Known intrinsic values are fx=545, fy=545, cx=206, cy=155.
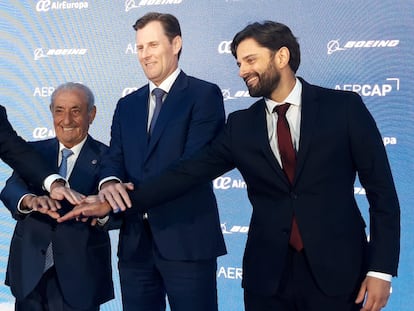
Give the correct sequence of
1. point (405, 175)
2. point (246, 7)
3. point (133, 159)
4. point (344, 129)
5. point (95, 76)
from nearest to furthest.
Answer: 1. point (344, 129)
2. point (133, 159)
3. point (405, 175)
4. point (246, 7)
5. point (95, 76)

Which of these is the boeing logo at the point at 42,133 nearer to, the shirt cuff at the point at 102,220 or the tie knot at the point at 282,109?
the shirt cuff at the point at 102,220

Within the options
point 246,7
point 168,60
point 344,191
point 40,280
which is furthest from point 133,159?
point 246,7

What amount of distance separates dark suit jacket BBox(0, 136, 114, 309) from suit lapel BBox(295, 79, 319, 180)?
1021 mm

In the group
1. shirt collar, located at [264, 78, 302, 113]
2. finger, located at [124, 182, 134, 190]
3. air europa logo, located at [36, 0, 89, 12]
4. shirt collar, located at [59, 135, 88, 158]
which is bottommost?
finger, located at [124, 182, 134, 190]

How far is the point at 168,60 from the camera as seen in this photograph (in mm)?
2385

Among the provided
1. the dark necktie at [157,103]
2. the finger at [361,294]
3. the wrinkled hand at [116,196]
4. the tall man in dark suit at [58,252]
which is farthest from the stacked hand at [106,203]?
A: the finger at [361,294]

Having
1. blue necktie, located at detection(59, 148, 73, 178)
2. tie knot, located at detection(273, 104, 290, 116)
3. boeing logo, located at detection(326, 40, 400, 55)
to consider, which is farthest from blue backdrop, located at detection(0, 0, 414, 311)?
tie knot, located at detection(273, 104, 290, 116)

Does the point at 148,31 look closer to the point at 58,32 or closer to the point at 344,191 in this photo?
the point at 344,191

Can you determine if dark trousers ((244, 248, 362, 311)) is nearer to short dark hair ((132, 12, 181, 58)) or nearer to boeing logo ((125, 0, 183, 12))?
short dark hair ((132, 12, 181, 58))

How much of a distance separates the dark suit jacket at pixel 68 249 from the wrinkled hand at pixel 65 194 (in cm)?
14

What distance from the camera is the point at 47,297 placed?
2.42 metres

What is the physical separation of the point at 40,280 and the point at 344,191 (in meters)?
1.40

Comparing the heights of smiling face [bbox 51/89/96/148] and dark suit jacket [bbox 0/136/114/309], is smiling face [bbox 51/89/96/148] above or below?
above

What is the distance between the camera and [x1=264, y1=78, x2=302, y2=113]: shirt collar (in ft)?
6.38
